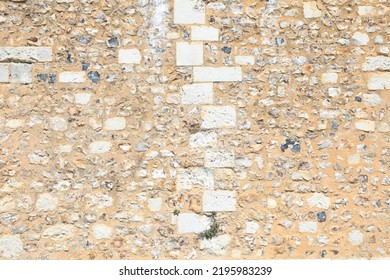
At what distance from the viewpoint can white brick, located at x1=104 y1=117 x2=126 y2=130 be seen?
15.7 ft

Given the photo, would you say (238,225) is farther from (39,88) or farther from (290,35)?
(39,88)

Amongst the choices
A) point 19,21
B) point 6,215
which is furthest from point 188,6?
point 6,215

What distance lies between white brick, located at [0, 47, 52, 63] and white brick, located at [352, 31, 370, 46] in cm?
243

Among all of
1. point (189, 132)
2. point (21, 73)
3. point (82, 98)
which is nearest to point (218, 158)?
point (189, 132)

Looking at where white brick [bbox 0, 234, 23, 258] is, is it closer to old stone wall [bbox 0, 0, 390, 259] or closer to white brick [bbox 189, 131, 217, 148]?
old stone wall [bbox 0, 0, 390, 259]

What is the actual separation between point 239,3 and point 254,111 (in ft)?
2.88

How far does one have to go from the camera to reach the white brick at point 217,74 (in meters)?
4.86

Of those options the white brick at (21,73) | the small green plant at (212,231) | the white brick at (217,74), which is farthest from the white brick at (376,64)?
the white brick at (21,73)

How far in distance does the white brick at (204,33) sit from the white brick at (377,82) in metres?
1.28

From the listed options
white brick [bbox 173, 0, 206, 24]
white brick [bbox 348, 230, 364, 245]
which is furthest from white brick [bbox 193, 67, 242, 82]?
white brick [bbox 348, 230, 364, 245]

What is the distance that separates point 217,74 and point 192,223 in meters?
1.19

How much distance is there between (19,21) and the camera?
481cm

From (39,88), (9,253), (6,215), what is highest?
(39,88)

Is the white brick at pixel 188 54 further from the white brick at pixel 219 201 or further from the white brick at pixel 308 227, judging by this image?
the white brick at pixel 308 227
